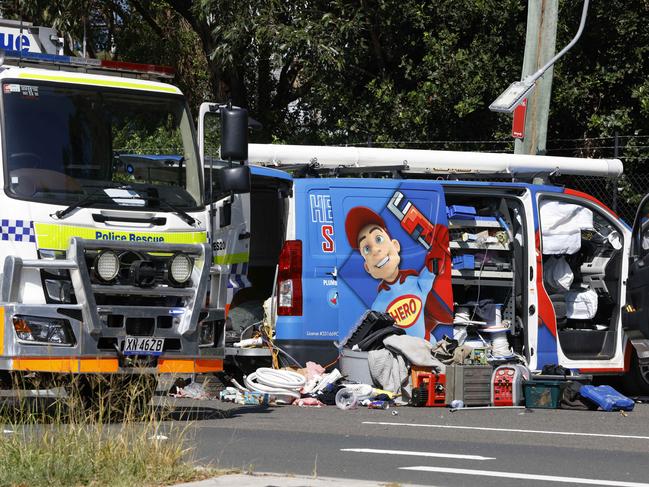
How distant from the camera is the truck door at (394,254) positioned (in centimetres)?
1298

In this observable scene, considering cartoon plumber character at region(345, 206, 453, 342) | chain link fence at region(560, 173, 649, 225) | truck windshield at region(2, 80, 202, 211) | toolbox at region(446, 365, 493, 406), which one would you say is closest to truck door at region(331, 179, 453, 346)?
cartoon plumber character at region(345, 206, 453, 342)

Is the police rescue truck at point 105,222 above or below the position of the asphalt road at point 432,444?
above

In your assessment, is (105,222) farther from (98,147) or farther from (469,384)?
(469,384)

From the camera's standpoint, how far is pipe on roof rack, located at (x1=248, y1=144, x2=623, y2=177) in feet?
46.5

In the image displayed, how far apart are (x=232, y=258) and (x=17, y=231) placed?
332cm

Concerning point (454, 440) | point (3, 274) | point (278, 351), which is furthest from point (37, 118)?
point (454, 440)

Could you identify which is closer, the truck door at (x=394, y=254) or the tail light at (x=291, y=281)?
the tail light at (x=291, y=281)

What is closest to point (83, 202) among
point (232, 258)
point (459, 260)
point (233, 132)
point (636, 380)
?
point (233, 132)

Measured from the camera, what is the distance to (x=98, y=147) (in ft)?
36.0

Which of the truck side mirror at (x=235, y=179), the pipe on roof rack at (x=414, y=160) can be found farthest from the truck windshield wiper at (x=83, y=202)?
the pipe on roof rack at (x=414, y=160)

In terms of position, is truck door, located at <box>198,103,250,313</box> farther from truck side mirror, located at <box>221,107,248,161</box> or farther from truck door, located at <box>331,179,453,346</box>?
truck door, located at <box>331,179,453,346</box>

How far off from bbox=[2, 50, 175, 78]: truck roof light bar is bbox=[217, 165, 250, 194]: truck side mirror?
3.88ft

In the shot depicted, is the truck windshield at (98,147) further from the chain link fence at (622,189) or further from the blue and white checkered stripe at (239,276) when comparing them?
the chain link fence at (622,189)

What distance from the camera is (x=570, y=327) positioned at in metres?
14.3
